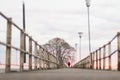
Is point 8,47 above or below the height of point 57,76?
above

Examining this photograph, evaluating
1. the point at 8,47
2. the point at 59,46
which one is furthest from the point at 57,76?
the point at 59,46

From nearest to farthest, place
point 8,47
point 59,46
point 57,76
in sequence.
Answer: point 57,76
point 8,47
point 59,46

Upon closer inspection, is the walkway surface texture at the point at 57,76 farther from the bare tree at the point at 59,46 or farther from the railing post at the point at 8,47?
the bare tree at the point at 59,46

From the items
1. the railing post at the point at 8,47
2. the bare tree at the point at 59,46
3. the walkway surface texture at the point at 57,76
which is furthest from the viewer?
the bare tree at the point at 59,46

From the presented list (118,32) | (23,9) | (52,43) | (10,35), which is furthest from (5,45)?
(52,43)

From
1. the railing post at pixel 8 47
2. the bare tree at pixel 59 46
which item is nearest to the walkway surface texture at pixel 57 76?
the railing post at pixel 8 47

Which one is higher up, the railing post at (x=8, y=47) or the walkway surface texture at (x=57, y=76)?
the railing post at (x=8, y=47)

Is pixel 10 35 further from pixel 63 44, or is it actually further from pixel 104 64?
pixel 63 44

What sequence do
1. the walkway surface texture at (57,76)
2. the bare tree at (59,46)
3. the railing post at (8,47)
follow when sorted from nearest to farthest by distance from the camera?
the walkway surface texture at (57,76) → the railing post at (8,47) → the bare tree at (59,46)

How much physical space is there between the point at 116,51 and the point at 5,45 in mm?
6575

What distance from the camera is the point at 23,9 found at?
39.8m

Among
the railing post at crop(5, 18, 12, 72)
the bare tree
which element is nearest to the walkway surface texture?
the railing post at crop(5, 18, 12, 72)

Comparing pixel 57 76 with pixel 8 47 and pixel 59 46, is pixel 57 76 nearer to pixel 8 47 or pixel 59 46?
pixel 8 47

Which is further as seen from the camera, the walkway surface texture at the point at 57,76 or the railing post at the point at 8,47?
the railing post at the point at 8,47
